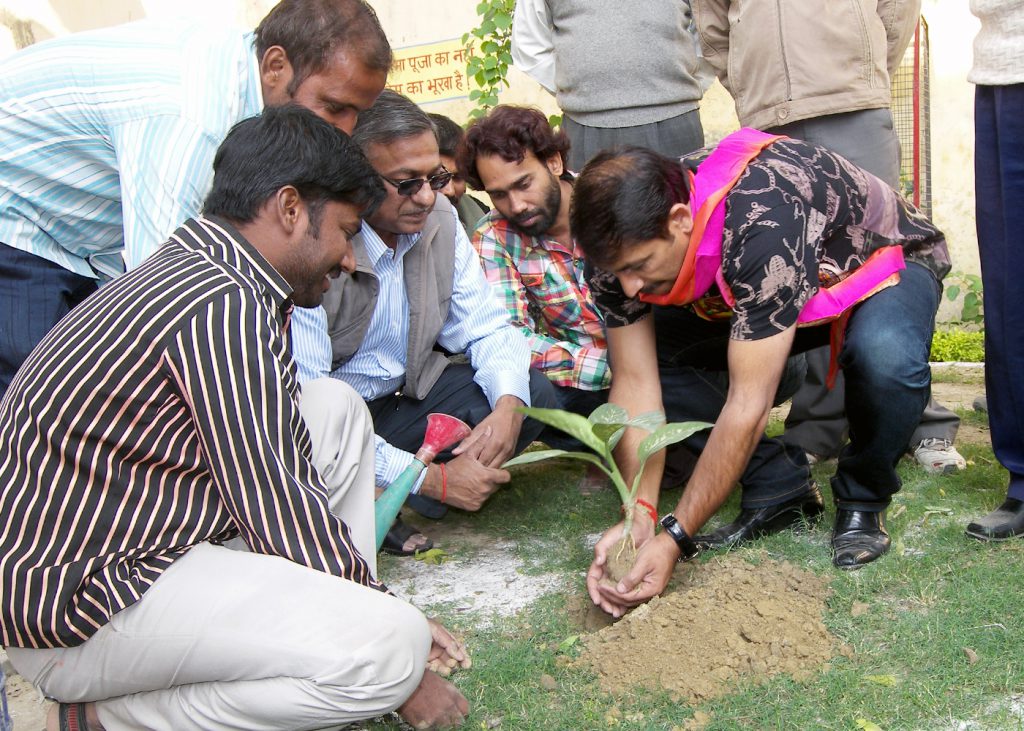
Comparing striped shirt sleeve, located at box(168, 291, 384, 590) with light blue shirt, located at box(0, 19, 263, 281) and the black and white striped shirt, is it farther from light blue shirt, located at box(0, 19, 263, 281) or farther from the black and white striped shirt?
light blue shirt, located at box(0, 19, 263, 281)

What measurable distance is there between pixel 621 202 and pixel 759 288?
1.34 ft

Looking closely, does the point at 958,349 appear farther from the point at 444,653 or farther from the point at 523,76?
the point at 444,653

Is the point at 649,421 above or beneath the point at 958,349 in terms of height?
above

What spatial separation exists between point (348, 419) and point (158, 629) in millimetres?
764

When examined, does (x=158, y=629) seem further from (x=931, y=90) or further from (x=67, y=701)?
(x=931, y=90)

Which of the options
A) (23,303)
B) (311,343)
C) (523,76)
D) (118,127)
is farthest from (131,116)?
(523,76)

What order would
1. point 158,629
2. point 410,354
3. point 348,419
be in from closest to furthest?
point 158,629
point 348,419
point 410,354

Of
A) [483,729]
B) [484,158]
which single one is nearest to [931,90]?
[484,158]

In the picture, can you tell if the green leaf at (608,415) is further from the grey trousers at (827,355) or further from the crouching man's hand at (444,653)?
the grey trousers at (827,355)

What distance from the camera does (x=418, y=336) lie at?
3.40 m

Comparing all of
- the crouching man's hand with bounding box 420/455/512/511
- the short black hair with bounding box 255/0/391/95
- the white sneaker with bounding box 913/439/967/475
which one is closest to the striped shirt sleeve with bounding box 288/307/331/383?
the crouching man's hand with bounding box 420/455/512/511

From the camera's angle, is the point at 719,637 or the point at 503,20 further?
the point at 503,20

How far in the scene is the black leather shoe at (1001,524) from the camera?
281cm

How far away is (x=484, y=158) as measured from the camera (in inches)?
147
